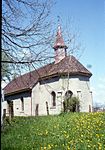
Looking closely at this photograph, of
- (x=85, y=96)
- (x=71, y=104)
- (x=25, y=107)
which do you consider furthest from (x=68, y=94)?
(x=25, y=107)

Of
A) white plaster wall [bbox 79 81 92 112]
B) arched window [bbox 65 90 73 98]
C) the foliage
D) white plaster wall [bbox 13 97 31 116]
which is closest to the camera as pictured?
the foliage

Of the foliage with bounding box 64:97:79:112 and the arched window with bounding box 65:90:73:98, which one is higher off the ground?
the arched window with bounding box 65:90:73:98

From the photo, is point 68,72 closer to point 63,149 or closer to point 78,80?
point 78,80

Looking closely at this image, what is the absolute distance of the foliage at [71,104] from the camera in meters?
33.3

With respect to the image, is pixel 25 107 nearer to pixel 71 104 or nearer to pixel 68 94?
pixel 68 94

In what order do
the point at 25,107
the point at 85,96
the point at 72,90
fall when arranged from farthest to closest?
the point at 25,107 < the point at 85,96 < the point at 72,90

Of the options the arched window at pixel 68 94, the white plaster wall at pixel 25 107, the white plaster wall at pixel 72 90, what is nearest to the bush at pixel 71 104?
the arched window at pixel 68 94

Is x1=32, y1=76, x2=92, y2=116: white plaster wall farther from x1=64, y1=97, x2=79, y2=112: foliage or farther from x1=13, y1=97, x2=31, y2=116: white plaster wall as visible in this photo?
x1=13, y1=97, x2=31, y2=116: white plaster wall

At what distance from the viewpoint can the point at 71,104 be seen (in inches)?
1313

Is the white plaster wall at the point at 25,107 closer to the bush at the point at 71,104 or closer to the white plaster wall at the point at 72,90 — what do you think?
the white plaster wall at the point at 72,90

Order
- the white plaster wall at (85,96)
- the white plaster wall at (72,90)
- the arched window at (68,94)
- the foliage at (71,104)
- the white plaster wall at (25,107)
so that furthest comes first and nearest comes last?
the white plaster wall at (25,107) → the white plaster wall at (85,96) → the white plaster wall at (72,90) → the arched window at (68,94) → the foliage at (71,104)

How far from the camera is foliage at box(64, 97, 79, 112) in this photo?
3328cm

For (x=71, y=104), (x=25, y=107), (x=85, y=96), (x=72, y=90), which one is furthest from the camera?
(x=25, y=107)

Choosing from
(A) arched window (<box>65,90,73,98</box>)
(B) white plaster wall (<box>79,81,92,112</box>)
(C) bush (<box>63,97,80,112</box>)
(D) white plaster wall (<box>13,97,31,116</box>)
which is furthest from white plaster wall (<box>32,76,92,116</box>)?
(D) white plaster wall (<box>13,97,31,116</box>)
